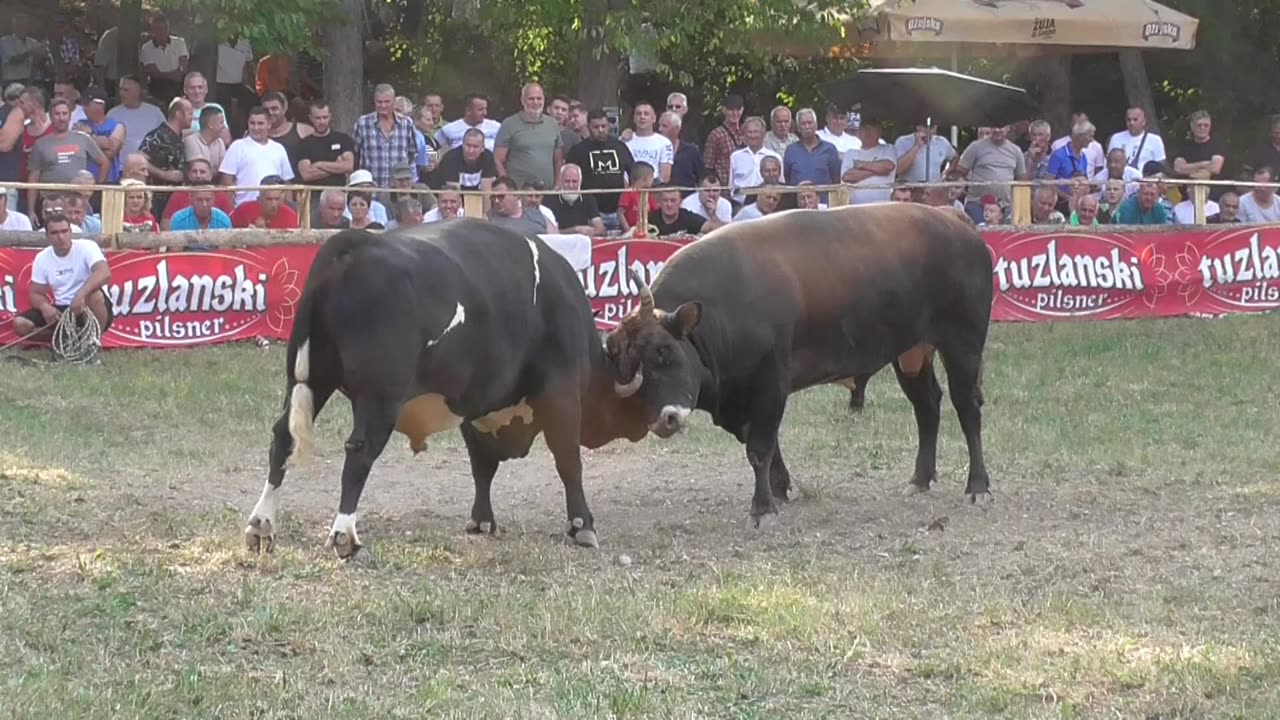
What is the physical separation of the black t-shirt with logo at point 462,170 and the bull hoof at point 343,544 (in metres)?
8.96

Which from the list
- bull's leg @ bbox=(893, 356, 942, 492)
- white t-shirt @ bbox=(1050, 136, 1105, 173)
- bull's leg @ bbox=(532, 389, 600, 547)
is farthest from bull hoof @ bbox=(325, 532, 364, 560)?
white t-shirt @ bbox=(1050, 136, 1105, 173)

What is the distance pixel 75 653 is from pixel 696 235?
11008 millimetres

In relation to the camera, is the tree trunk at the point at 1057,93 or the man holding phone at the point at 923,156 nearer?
the man holding phone at the point at 923,156

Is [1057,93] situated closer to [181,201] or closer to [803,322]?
[181,201]

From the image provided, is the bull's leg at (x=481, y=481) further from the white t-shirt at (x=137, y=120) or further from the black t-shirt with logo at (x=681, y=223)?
the white t-shirt at (x=137, y=120)

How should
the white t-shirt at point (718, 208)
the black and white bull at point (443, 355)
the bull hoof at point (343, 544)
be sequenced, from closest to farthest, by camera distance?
the black and white bull at point (443, 355)
the bull hoof at point (343, 544)
the white t-shirt at point (718, 208)

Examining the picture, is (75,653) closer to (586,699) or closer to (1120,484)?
(586,699)

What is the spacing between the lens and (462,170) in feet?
54.1

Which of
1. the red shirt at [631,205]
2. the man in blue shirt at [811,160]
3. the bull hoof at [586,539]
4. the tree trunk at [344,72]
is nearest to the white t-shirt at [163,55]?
the tree trunk at [344,72]

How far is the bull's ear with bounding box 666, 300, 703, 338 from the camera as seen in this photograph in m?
9.03

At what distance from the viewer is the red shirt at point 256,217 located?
15.4 metres

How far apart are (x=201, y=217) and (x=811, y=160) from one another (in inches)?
224

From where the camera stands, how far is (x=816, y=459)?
1138 cm

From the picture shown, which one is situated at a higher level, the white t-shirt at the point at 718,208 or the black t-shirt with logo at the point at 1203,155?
the black t-shirt with logo at the point at 1203,155
